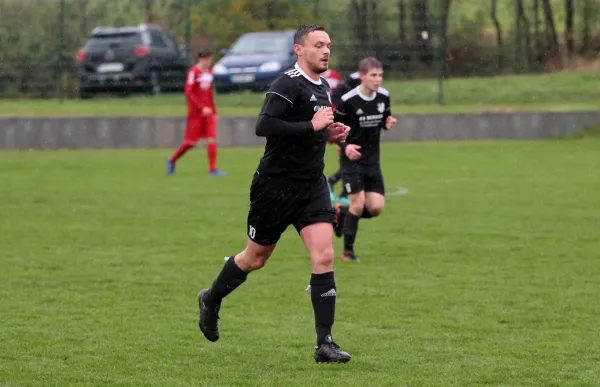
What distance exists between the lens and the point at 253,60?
27.7 metres

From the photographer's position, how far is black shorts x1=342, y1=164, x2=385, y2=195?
38.1 ft

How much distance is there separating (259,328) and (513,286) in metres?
2.54

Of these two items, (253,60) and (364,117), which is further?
(253,60)

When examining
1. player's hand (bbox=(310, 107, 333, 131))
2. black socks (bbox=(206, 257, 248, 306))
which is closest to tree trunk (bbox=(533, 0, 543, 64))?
black socks (bbox=(206, 257, 248, 306))

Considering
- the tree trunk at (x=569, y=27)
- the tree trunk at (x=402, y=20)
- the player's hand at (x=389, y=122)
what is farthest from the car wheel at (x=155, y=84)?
the player's hand at (x=389, y=122)

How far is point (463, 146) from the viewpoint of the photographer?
2416cm

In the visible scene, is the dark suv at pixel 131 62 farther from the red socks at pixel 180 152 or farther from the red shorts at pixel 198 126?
the red socks at pixel 180 152

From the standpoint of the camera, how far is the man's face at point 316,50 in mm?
7098

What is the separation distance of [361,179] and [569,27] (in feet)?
58.2

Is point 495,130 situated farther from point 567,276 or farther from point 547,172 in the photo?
point 567,276

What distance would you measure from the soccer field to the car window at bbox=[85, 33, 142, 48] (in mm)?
9414

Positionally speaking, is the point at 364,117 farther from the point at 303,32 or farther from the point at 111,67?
the point at 111,67

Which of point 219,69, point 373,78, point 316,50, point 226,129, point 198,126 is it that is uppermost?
point 316,50

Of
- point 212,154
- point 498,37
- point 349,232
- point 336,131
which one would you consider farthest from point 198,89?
point 336,131
